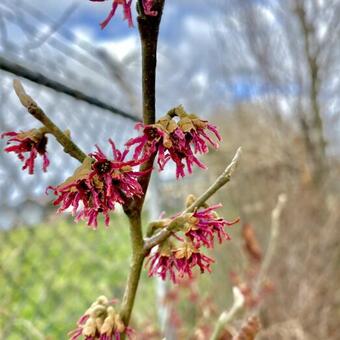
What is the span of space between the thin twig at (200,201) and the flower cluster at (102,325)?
0.22 feet

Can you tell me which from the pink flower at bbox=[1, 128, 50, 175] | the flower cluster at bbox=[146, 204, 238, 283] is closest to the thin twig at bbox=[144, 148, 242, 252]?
the flower cluster at bbox=[146, 204, 238, 283]

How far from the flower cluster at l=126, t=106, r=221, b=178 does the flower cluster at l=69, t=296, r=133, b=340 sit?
144mm

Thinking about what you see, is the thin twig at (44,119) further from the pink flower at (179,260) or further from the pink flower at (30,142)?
the pink flower at (179,260)

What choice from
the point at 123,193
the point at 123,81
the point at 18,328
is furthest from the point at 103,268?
the point at 123,193

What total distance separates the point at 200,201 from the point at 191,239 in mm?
34

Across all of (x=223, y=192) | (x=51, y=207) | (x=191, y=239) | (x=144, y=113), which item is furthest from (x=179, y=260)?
(x=223, y=192)

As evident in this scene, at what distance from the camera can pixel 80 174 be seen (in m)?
0.42

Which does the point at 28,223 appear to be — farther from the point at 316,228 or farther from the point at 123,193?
Result: the point at 316,228

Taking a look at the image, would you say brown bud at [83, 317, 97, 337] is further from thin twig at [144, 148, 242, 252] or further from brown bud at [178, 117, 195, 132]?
brown bud at [178, 117, 195, 132]

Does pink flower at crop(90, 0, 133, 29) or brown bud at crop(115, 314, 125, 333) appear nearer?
pink flower at crop(90, 0, 133, 29)

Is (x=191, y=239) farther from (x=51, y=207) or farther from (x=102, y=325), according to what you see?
(x=51, y=207)

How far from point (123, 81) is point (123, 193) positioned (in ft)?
5.60

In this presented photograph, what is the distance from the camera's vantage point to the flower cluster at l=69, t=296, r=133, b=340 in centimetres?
47

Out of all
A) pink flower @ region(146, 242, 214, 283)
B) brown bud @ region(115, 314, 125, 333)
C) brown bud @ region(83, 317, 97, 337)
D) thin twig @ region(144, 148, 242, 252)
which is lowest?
brown bud @ region(115, 314, 125, 333)
